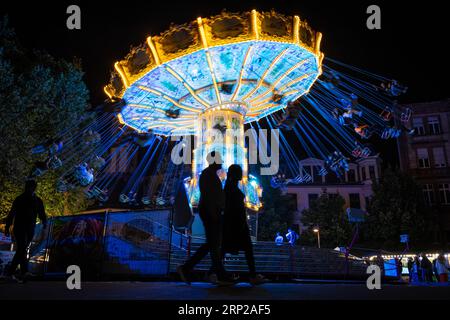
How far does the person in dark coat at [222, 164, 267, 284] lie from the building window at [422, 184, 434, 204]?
3381 cm

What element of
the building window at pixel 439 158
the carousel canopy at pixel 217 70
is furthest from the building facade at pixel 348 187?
the carousel canopy at pixel 217 70

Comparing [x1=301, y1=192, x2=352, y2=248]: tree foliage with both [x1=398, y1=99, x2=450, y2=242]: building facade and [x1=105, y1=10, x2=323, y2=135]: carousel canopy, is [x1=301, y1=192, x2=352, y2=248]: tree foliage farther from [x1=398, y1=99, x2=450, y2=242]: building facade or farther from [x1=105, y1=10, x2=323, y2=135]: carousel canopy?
[x1=105, y1=10, x2=323, y2=135]: carousel canopy

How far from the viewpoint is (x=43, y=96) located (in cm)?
1805

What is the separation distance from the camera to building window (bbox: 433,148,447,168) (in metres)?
34.5

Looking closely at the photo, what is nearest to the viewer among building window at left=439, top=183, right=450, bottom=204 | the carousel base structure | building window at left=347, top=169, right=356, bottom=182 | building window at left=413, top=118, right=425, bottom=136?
the carousel base structure

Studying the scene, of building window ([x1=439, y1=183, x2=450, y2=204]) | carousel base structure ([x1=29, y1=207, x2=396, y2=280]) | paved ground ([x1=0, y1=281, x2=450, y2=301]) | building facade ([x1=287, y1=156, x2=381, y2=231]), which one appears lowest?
paved ground ([x1=0, y1=281, x2=450, y2=301])

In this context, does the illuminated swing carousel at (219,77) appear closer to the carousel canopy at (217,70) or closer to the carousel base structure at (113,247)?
the carousel canopy at (217,70)

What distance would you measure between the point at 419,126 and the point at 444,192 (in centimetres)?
676

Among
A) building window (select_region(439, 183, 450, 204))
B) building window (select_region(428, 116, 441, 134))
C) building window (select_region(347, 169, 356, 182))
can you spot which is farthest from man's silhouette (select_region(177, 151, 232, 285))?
building window (select_region(347, 169, 356, 182))

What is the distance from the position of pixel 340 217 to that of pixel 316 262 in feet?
74.2

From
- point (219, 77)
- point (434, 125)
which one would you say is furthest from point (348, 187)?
point (219, 77)

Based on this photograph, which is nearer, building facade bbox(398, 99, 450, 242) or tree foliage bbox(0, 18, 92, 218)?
tree foliage bbox(0, 18, 92, 218)
